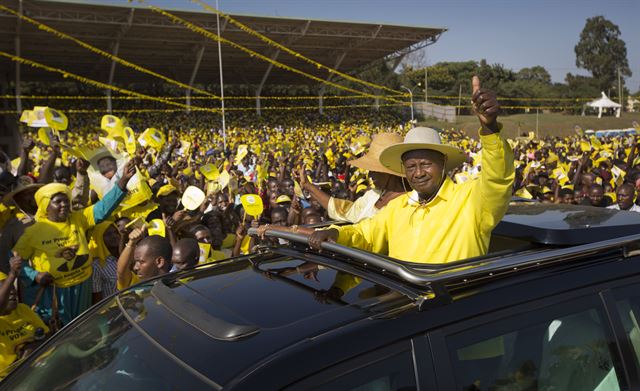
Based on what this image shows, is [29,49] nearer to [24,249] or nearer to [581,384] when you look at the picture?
[24,249]

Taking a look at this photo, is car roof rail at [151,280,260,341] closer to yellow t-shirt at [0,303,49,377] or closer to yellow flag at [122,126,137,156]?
yellow t-shirt at [0,303,49,377]

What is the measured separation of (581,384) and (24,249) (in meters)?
3.71

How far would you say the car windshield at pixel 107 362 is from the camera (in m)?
1.47

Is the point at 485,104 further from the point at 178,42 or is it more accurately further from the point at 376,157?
the point at 178,42

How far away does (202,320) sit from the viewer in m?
1.58

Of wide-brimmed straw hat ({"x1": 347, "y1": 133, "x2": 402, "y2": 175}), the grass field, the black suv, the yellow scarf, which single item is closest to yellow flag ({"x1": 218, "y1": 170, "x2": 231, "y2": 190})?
wide-brimmed straw hat ({"x1": 347, "y1": 133, "x2": 402, "y2": 175})

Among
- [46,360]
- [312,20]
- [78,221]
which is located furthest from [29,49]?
[46,360]

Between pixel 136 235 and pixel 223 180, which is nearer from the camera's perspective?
pixel 136 235

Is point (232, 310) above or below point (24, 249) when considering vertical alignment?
above

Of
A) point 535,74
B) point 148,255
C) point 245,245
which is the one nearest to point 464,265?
point 148,255

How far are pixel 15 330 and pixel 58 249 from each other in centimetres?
84

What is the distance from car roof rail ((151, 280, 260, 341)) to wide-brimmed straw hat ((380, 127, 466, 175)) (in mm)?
1327

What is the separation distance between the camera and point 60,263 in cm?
403

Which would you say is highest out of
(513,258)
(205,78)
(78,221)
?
(205,78)
